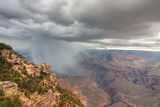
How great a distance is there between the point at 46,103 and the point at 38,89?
7.56 metres

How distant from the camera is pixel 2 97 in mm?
30594

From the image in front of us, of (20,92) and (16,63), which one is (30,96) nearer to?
(20,92)

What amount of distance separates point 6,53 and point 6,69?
23.7 metres

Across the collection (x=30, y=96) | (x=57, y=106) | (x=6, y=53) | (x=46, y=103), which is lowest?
(x=57, y=106)

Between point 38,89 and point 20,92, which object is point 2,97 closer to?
point 20,92

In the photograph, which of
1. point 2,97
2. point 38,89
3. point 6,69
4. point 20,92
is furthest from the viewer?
point 6,69

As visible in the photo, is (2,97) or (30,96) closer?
(2,97)

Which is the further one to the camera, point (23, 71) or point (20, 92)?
point (23, 71)

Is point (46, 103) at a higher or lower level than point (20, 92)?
lower

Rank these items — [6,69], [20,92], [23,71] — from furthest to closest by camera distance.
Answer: [23,71] < [6,69] < [20,92]

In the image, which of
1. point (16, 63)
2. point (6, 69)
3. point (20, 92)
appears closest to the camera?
point (20, 92)

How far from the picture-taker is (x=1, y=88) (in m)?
33.3

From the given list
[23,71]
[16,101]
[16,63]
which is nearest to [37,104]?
[16,101]

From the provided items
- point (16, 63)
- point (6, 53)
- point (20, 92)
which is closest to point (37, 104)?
point (20, 92)
